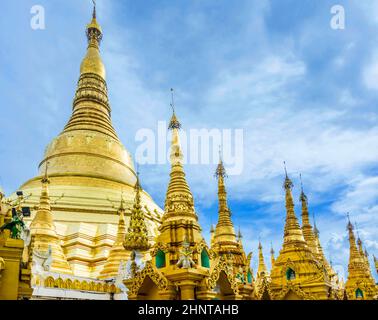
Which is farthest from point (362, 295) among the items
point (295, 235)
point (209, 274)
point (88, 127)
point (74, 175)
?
point (88, 127)

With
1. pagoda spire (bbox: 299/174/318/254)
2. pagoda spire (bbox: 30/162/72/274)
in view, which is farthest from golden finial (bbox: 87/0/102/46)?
pagoda spire (bbox: 299/174/318/254)

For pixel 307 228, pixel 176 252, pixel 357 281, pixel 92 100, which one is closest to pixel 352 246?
pixel 357 281

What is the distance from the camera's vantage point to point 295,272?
14.8 metres

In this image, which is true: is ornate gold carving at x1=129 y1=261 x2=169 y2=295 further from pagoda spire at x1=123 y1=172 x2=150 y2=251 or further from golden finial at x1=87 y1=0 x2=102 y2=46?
golden finial at x1=87 y1=0 x2=102 y2=46

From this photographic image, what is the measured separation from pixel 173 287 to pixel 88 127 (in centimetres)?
2566

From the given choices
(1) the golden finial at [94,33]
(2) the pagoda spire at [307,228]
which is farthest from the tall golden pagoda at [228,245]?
(1) the golden finial at [94,33]

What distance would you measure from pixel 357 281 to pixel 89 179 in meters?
19.0

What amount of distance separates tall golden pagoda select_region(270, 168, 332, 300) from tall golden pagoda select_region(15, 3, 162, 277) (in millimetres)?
10532

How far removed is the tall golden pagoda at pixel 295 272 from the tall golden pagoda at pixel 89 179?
10532 millimetres

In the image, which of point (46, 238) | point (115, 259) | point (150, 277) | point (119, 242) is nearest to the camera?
point (150, 277)

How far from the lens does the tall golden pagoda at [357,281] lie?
67.0ft

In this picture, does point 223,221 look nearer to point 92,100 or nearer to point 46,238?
point 46,238

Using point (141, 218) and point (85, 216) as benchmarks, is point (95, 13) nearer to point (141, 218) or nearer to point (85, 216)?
point (85, 216)

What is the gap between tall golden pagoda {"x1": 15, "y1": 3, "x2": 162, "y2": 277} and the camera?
23.2m
